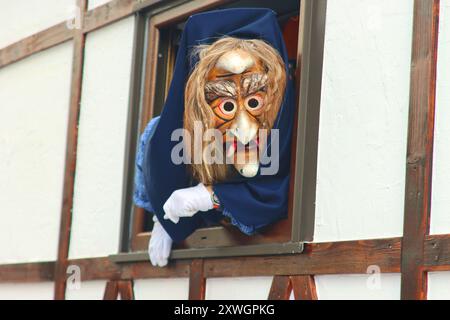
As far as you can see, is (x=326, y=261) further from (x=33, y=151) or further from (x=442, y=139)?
(x=33, y=151)

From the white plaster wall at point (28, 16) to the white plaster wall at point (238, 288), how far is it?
2.39m

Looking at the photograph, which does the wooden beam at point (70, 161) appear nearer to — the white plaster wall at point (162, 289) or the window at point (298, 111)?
the window at point (298, 111)

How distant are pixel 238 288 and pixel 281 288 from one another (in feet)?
1.19

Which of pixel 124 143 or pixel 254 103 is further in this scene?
pixel 124 143

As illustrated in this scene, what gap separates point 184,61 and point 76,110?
154 centimetres

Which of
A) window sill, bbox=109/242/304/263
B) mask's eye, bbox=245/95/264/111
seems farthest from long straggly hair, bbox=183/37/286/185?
window sill, bbox=109/242/304/263

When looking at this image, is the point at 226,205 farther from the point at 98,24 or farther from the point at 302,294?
the point at 98,24

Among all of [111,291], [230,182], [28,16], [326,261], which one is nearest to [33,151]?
[28,16]

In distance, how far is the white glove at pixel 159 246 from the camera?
6012mm

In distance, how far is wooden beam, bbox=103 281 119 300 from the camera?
651 cm

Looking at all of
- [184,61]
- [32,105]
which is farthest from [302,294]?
[32,105]

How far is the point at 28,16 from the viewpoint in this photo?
7910 mm

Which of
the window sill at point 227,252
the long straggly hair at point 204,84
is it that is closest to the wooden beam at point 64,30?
the long straggly hair at point 204,84

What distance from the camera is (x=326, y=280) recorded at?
508 centimetres
